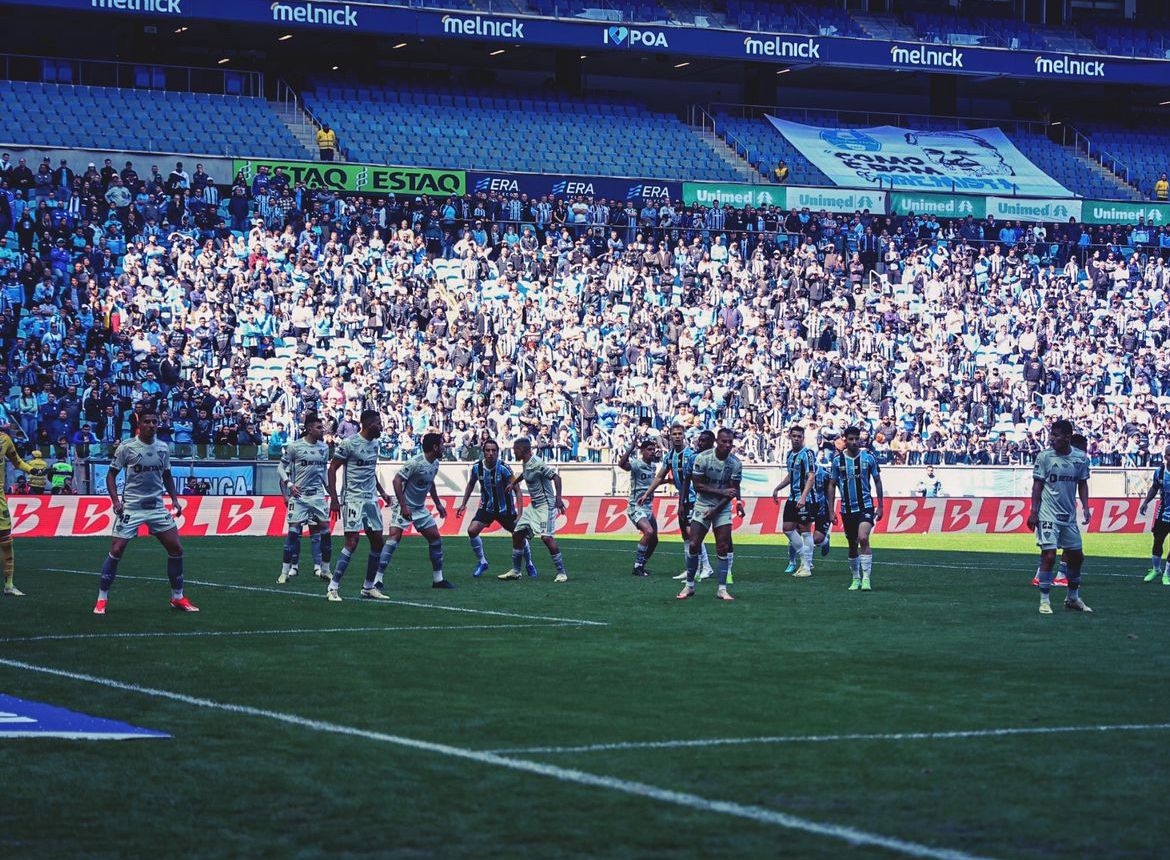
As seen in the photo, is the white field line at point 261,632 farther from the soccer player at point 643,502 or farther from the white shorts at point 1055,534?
the soccer player at point 643,502

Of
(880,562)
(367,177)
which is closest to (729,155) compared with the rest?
(367,177)

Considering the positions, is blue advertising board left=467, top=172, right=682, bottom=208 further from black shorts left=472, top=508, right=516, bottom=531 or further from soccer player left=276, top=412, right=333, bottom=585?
soccer player left=276, top=412, right=333, bottom=585

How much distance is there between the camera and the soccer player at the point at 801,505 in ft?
88.4

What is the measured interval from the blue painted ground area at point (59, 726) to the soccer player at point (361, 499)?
27.8ft

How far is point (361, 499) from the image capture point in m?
21.2

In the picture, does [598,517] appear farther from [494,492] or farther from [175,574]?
[175,574]

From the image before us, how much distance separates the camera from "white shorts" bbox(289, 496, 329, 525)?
24.5m

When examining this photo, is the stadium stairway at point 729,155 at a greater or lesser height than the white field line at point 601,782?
greater

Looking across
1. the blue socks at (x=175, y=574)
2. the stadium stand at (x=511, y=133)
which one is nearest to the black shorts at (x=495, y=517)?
the blue socks at (x=175, y=574)

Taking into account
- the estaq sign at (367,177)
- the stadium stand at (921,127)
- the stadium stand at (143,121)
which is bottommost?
the estaq sign at (367,177)

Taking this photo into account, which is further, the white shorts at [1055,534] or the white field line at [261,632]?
the white shorts at [1055,534]

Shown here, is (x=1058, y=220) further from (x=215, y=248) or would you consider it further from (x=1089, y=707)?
(x=1089, y=707)

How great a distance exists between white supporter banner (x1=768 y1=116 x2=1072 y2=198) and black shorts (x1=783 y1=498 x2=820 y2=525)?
34449 millimetres

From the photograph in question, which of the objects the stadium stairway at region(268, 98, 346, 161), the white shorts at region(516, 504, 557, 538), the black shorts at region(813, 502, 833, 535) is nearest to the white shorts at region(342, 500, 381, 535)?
the white shorts at region(516, 504, 557, 538)
